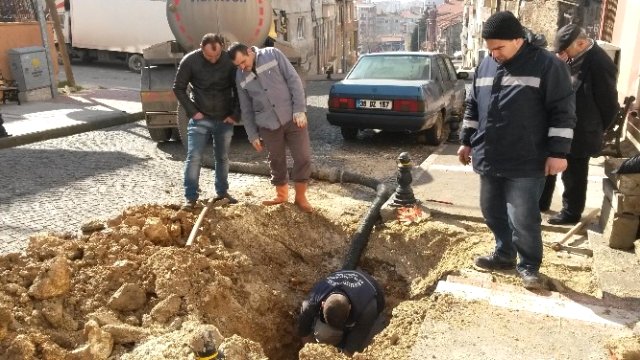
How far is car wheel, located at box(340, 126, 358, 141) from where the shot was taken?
29.6 ft

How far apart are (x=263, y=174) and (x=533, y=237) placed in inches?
167

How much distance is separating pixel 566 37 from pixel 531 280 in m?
2.14

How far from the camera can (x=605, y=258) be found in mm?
3912

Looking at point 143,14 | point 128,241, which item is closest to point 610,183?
point 128,241

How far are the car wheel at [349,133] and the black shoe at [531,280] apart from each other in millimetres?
5575

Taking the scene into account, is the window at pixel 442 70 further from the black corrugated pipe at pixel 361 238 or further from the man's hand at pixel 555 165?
the man's hand at pixel 555 165

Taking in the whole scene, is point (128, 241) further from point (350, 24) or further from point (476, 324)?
point (350, 24)

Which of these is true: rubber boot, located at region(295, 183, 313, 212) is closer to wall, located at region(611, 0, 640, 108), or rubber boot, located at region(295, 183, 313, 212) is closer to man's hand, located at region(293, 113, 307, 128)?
man's hand, located at region(293, 113, 307, 128)

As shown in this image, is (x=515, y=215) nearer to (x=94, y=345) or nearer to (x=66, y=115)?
(x=94, y=345)

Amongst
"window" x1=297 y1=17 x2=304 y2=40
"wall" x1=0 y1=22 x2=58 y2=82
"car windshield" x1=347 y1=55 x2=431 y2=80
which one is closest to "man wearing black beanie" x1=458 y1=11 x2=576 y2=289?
"car windshield" x1=347 y1=55 x2=431 y2=80

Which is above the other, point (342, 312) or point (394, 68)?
point (394, 68)

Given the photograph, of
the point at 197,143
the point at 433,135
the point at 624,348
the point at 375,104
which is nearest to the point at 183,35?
the point at 375,104

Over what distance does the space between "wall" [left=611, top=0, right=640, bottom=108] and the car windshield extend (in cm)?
295

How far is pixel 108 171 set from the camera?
7066 millimetres
